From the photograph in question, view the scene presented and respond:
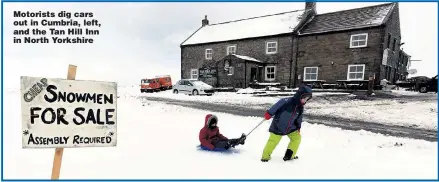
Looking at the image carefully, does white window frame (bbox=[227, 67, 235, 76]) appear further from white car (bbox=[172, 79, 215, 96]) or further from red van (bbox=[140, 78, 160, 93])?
red van (bbox=[140, 78, 160, 93])

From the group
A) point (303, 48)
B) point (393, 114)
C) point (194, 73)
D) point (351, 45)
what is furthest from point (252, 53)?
point (393, 114)

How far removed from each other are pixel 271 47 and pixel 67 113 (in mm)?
22417

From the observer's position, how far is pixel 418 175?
151 inches

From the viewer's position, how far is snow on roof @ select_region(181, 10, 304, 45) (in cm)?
2403

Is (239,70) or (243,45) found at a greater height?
(243,45)

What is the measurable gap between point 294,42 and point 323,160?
64.0 ft

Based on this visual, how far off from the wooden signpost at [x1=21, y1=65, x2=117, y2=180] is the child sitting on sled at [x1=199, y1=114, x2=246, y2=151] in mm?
1962

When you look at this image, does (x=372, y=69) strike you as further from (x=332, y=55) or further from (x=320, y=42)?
(x=320, y=42)

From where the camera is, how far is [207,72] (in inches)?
1037

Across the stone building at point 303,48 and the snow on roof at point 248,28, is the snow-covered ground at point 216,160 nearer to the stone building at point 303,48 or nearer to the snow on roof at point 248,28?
the stone building at point 303,48

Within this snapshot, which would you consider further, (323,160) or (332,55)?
(332,55)

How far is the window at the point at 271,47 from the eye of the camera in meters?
23.5

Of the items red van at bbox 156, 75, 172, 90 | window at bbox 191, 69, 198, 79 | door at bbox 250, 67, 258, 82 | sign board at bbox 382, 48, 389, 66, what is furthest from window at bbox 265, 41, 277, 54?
red van at bbox 156, 75, 172, 90

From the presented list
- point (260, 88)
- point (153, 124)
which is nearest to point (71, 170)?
point (153, 124)
